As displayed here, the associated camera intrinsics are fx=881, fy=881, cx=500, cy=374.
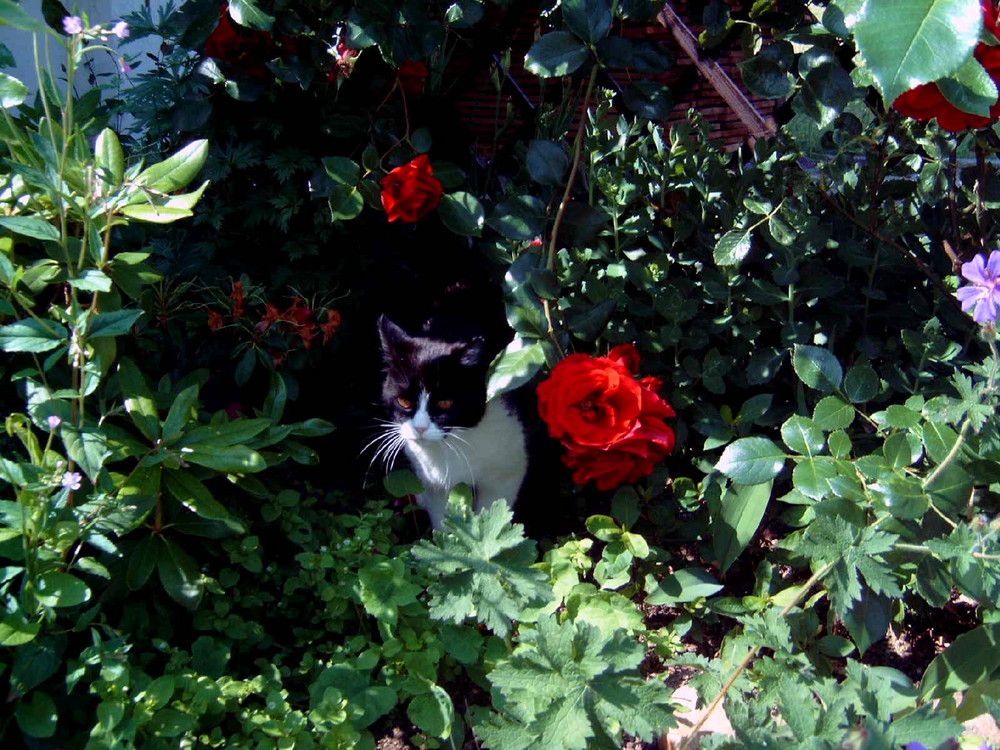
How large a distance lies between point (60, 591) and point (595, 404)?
2.52 feet

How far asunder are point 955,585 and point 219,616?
1038 mm

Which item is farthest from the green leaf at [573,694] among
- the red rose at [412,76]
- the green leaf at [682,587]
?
the red rose at [412,76]

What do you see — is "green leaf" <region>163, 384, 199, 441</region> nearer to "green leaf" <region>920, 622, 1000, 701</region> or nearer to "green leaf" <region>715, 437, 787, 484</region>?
"green leaf" <region>715, 437, 787, 484</region>

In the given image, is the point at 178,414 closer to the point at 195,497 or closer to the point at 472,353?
the point at 195,497

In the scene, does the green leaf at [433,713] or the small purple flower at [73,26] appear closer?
the small purple flower at [73,26]

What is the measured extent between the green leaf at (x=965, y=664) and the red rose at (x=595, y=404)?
0.53 metres

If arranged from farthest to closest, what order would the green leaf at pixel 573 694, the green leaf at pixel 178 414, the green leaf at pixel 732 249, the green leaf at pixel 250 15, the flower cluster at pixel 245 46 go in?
the flower cluster at pixel 245 46 → the green leaf at pixel 732 249 → the green leaf at pixel 250 15 → the green leaf at pixel 178 414 → the green leaf at pixel 573 694

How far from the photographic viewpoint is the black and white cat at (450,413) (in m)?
1.55

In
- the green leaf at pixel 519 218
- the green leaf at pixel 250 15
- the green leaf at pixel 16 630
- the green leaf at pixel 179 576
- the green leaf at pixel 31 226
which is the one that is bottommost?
the green leaf at pixel 179 576

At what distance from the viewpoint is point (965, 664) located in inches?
47.0

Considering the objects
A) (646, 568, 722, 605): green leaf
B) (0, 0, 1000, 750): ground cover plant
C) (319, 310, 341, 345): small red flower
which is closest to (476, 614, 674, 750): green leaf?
(0, 0, 1000, 750): ground cover plant

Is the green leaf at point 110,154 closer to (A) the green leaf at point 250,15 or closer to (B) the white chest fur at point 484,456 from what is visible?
(A) the green leaf at point 250,15

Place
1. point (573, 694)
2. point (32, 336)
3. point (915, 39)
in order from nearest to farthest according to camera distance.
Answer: point (915, 39) < point (573, 694) < point (32, 336)

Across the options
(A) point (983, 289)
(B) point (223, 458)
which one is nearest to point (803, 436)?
(A) point (983, 289)
